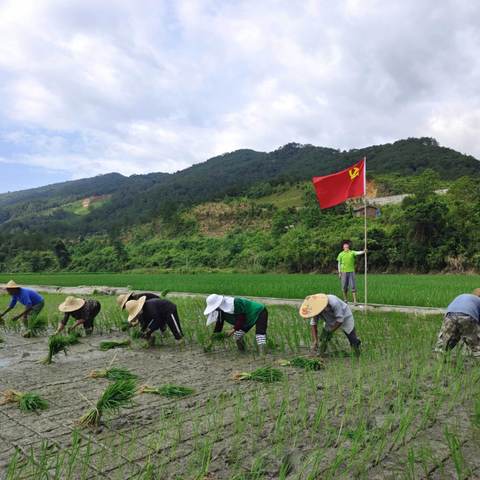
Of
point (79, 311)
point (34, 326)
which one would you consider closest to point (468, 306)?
point (79, 311)

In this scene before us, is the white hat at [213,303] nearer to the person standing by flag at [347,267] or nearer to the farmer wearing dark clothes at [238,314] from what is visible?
the farmer wearing dark clothes at [238,314]

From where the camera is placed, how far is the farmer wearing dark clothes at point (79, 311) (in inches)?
332

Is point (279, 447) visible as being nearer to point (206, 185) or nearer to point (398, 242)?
point (398, 242)

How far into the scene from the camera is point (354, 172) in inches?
382

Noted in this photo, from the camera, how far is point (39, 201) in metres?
134

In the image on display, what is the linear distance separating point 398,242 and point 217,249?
2041 centimetres

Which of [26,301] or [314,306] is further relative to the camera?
[26,301]

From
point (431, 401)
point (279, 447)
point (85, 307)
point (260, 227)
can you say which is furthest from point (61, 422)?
point (260, 227)

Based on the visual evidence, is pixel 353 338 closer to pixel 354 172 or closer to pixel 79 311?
pixel 354 172

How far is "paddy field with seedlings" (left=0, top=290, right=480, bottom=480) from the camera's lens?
314 cm

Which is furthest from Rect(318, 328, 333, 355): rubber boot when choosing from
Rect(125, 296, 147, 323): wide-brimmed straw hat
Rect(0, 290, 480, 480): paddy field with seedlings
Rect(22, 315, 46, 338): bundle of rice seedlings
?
Rect(22, 315, 46, 338): bundle of rice seedlings

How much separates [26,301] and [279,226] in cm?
3140

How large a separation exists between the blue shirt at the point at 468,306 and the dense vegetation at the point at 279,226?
16.2 meters

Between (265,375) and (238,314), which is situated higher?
(238,314)
